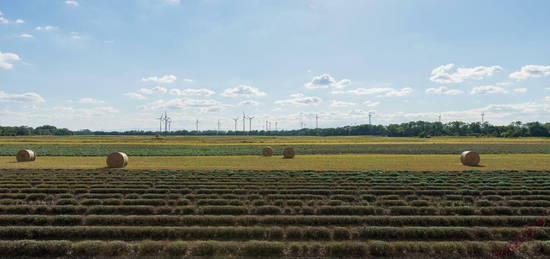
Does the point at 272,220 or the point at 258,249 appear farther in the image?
the point at 272,220

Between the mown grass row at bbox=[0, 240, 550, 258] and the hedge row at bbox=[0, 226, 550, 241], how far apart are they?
1.16 meters

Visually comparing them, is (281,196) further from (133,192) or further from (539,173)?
(539,173)

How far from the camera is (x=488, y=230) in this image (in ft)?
40.4

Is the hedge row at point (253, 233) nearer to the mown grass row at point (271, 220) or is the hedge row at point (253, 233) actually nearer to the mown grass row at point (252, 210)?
the mown grass row at point (271, 220)

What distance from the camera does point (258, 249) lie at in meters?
10.7

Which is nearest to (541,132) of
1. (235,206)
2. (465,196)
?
(465,196)

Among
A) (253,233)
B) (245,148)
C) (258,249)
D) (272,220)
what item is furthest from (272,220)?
(245,148)

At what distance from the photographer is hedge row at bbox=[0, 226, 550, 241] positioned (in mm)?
12055

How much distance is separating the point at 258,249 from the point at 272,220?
10.4 feet

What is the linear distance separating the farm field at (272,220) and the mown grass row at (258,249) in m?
0.03

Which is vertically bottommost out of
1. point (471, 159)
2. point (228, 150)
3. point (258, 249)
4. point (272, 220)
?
point (258, 249)

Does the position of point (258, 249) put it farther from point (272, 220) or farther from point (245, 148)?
point (245, 148)

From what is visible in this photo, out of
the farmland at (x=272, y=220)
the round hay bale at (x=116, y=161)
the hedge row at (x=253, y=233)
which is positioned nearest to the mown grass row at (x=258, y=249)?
the farmland at (x=272, y=220)

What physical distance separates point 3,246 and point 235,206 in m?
8.77
